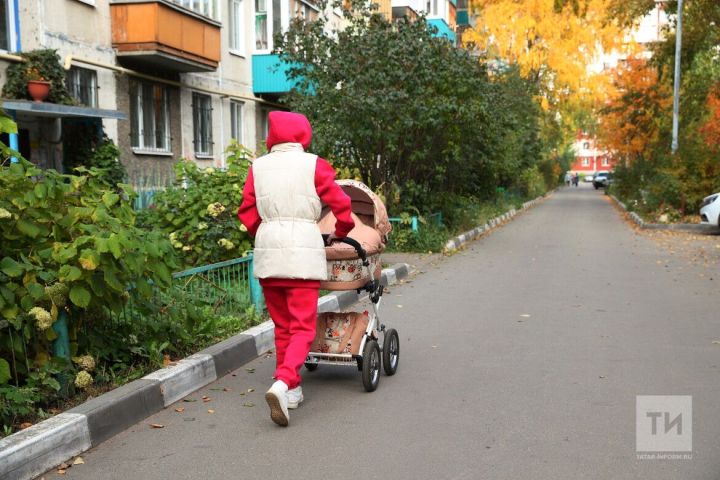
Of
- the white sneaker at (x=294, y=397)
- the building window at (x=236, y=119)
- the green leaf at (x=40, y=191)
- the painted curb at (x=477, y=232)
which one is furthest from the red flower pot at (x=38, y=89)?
the white sneaker at (x=294, y=397)

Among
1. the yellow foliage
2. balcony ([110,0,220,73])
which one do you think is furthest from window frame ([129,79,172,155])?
the yellow foliage

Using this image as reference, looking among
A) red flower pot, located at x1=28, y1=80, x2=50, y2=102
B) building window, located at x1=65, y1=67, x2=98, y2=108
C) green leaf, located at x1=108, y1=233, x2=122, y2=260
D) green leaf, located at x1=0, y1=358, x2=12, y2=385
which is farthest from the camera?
building window, located at x1=65, y1=67, x2=98, y2=108

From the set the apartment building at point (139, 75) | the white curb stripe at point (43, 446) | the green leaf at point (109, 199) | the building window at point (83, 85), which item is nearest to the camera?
the white curb stripe at point (43, 446)

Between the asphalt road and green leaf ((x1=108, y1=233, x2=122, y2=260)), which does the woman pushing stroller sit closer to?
the asphalt road

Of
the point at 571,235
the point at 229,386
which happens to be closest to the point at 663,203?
the point at 571,235

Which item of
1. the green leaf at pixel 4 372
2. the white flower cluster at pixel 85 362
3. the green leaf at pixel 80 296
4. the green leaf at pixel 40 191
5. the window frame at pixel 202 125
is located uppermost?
the window frame at pixel 202 125

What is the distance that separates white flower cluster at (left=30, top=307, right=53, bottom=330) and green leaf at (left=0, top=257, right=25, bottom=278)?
0.75 ft

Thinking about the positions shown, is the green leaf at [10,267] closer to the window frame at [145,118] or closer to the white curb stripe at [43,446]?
the white curb stripe at [43,446]

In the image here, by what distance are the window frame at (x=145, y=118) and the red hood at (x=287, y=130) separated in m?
12.9

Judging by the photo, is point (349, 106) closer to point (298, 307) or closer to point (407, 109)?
point (407, 109)

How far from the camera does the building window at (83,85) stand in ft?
50.8

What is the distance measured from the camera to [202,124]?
20297 millimetres

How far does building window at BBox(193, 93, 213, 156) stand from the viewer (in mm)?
19953

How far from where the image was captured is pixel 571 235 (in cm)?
1992
